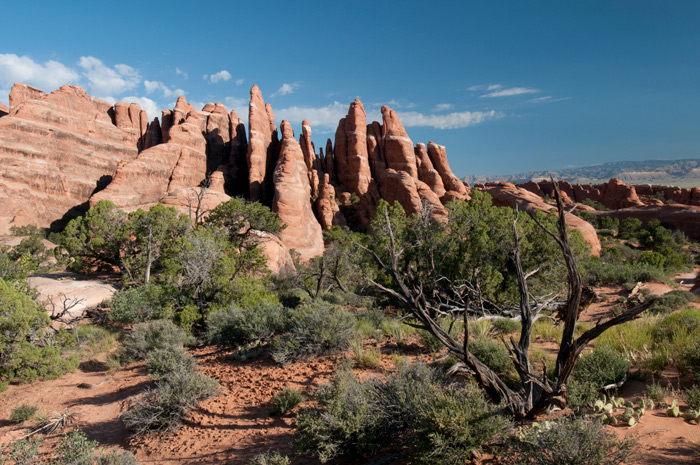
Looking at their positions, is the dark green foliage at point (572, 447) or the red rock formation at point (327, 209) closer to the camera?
the dark green foliage at point (572, 447)

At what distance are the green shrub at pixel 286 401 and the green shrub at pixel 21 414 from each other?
5.18 metres

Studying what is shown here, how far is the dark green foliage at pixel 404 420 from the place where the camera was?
3.60m

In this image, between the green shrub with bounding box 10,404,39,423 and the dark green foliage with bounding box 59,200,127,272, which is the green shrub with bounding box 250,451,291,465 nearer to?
the green shrub with bounding box 10,404,39,423

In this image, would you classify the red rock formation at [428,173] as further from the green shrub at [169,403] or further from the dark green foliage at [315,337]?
the green shrub at [169,403]

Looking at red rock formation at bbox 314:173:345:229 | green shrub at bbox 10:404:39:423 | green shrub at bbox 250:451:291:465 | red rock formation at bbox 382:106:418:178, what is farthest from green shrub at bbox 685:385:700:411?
red rock formation at bbox 382:106:418:178

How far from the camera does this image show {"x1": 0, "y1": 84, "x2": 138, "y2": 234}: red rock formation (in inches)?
1585

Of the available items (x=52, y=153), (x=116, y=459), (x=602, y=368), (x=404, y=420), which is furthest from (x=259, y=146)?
(x=602, y=368)

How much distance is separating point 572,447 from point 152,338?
960cm

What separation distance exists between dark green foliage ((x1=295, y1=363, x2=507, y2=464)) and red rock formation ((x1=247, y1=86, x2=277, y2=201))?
4047 cm

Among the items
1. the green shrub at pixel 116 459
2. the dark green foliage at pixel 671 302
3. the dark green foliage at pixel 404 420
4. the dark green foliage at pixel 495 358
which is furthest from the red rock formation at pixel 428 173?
the green shrub at pixel 116 459

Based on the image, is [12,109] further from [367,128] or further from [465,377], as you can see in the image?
[465,377]

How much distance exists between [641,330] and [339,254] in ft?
31.6

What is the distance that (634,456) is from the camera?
3.36 meters

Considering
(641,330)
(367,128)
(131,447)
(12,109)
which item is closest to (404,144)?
(367,128)
